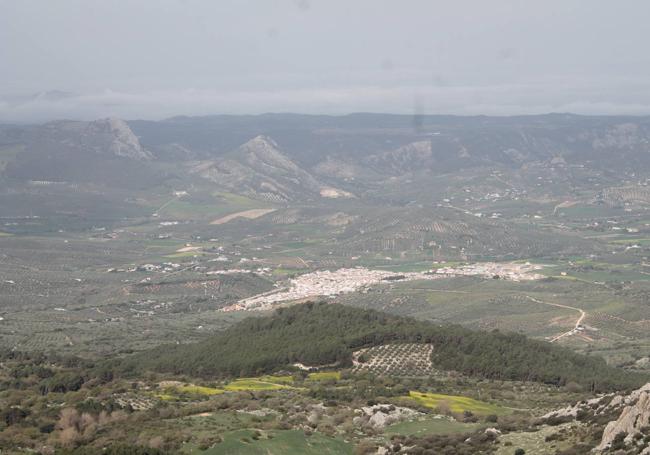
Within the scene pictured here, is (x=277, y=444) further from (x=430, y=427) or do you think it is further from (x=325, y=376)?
(x=325, y=376)

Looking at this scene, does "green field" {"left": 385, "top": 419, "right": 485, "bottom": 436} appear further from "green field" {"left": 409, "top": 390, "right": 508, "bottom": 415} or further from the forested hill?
the forested hill

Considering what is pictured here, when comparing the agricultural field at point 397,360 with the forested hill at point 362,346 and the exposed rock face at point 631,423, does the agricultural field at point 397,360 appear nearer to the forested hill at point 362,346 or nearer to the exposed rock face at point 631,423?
the forested hill at point 362,346

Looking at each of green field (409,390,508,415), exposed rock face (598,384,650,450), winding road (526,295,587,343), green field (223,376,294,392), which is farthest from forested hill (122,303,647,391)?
exposed rock face (598,384,650,450)

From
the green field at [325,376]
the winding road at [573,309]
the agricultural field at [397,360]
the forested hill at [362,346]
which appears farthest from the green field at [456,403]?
the winding road at [573,309]

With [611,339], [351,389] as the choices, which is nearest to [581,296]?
[611,339]

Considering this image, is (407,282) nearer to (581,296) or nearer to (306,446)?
(581,296)

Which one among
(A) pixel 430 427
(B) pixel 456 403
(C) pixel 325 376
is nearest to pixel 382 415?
(A) pixel 430 427
